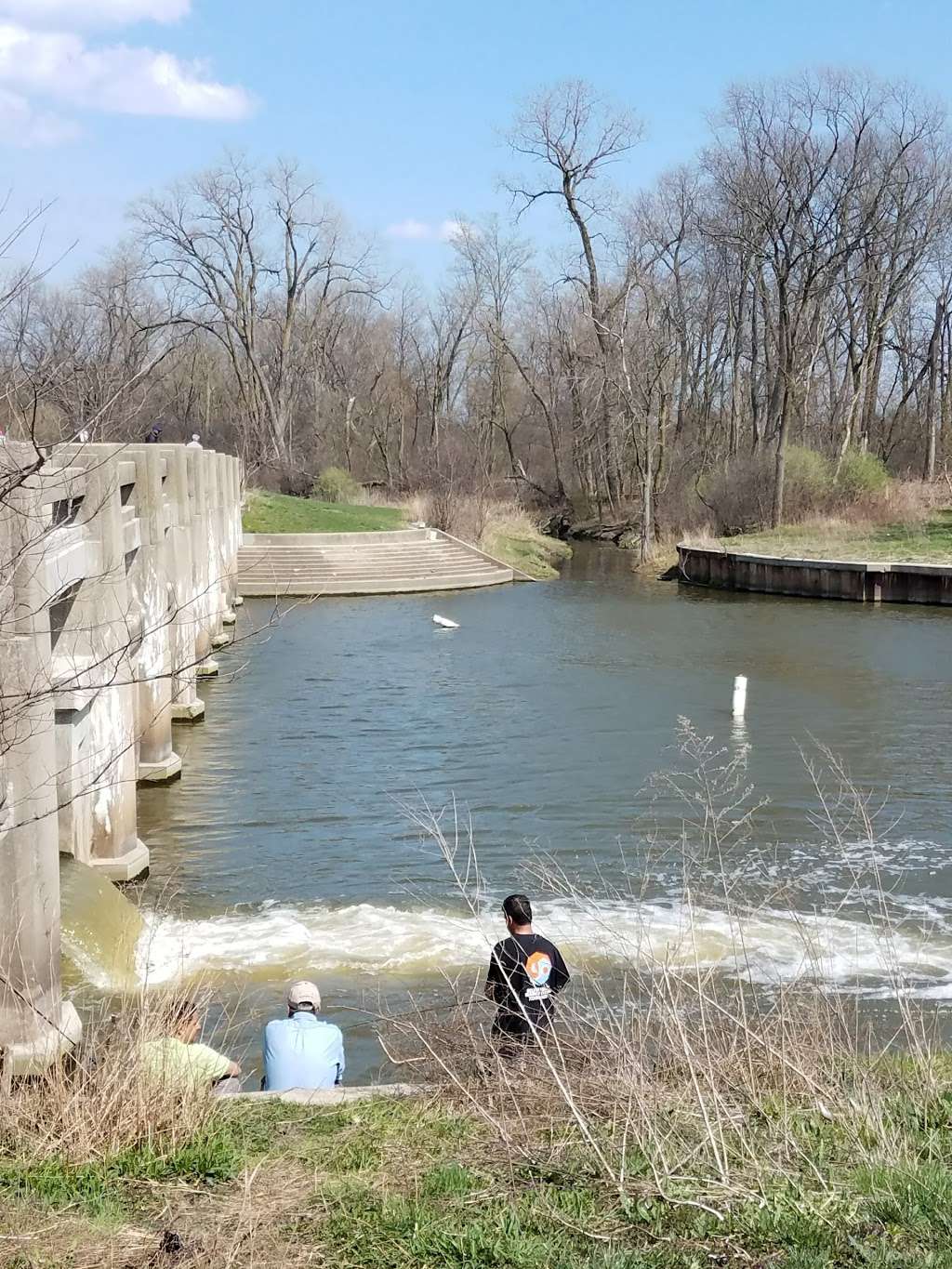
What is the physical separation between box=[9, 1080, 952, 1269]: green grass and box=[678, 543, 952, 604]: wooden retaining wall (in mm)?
32781

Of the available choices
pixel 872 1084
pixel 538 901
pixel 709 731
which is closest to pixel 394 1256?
pixel 872 1084

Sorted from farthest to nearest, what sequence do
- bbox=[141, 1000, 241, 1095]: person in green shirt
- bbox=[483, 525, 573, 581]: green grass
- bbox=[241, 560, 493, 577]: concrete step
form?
bbox=[483, 525, 573, 581]: green grass, bbox=[241, 560, 493, 577]: concrete step, bbox=[141, 1000, 241, 1095]: person in green shirt

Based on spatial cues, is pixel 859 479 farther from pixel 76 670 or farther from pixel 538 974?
pixel 538 974

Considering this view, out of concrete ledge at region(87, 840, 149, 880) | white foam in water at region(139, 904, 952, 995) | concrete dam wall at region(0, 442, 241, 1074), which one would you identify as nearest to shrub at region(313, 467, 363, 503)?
concrete dam wall at region(0, 442, 241, 1074)

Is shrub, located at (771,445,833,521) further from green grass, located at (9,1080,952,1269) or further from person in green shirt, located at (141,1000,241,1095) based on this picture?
green grass, located at (9,1080,952,1269)

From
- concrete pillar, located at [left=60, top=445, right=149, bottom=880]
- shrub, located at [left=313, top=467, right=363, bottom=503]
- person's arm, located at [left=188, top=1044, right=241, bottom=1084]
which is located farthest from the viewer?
shrub, located at [left=313, top=467, right=363, bottom=503]

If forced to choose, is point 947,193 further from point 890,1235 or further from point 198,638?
point 890,1235

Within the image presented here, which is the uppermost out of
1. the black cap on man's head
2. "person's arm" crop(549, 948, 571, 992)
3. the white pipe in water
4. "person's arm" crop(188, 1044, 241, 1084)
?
the black cap on man's head

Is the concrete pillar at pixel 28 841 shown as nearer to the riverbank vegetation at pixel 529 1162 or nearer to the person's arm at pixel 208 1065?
the person's arm at pixel 208 1065

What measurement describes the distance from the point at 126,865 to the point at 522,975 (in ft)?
23.2

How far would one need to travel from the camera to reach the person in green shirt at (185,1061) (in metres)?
5.82

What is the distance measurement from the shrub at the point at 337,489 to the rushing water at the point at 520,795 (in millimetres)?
25371

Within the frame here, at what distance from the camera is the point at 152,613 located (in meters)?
16.6

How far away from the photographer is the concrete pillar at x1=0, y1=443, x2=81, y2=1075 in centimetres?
753
